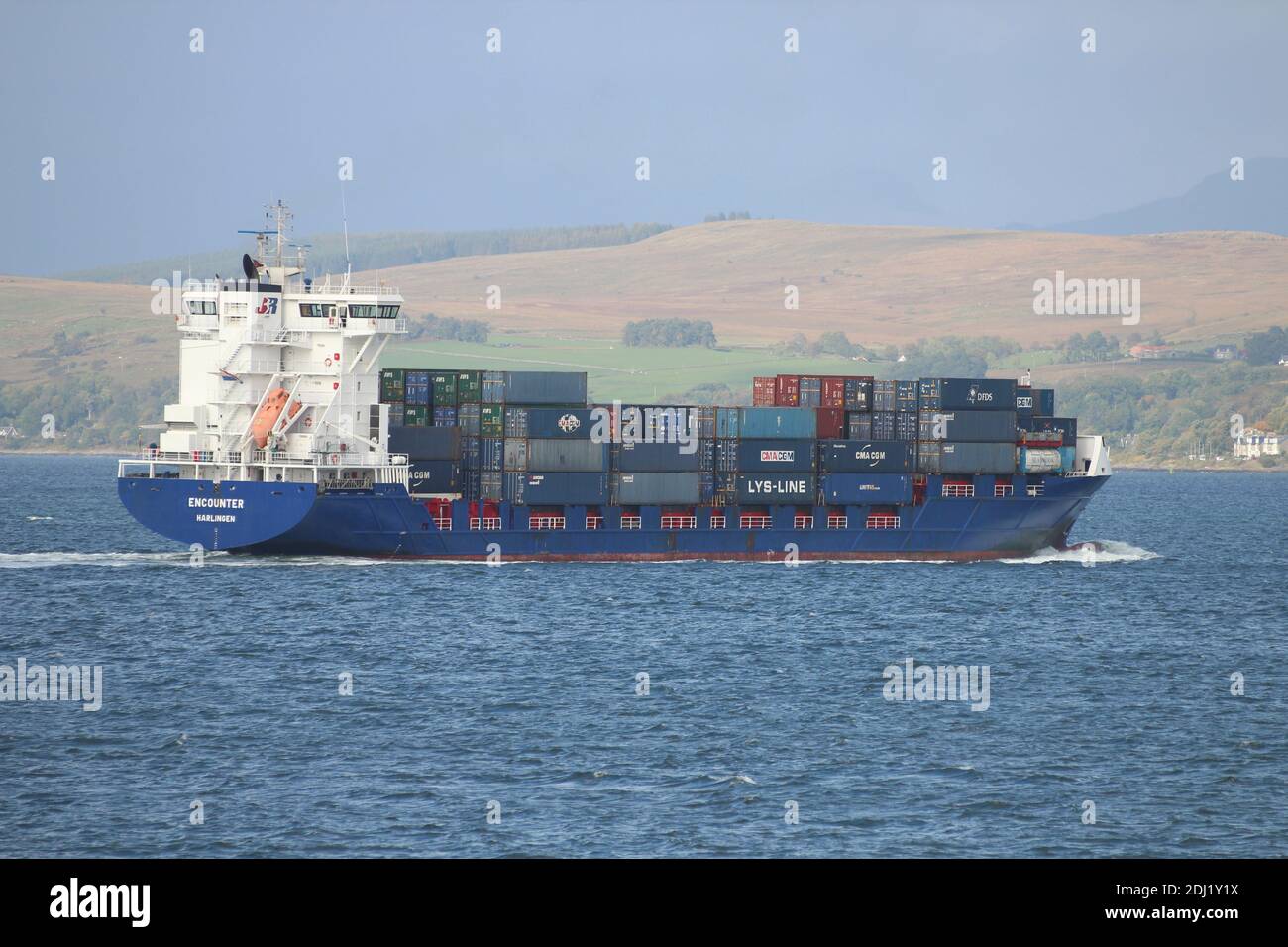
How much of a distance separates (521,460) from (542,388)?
109 inches

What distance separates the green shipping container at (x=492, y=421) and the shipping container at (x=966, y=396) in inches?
661

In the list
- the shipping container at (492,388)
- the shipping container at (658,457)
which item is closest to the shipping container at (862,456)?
the shipping container at (658,457)

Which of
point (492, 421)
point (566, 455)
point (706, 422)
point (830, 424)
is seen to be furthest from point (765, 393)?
point (492, 421)

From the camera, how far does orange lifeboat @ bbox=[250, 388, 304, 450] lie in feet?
183

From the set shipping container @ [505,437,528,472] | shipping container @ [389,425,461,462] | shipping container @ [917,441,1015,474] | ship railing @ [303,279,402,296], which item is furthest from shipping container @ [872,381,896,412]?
ship railing @ [303,279,402,296]

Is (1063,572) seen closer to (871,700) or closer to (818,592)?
(818,592)

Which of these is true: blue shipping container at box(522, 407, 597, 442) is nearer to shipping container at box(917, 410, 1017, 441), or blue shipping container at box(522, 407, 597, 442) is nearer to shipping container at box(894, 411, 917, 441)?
shipping container at box(894, 411, 917, 441)

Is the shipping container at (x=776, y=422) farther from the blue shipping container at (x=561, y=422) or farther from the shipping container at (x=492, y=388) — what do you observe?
the shipping container at (x=492, y=388)

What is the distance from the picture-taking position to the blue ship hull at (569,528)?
53906 mm

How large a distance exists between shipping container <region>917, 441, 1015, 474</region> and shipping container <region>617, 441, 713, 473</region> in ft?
29.9

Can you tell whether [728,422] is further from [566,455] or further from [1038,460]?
[1038,460]

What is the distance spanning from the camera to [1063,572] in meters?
64.0

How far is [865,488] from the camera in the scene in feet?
203

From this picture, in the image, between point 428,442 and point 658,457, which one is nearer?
point 428,442
